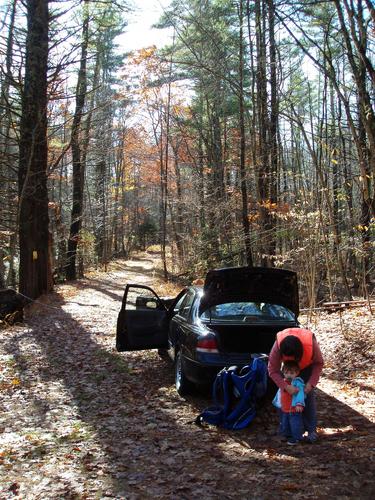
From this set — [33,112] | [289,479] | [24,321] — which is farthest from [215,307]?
[33,112]

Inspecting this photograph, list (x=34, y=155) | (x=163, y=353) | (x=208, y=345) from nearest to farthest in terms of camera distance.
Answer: (x=208, y=345)
(x=163, y=353)
(x=34, y=155)

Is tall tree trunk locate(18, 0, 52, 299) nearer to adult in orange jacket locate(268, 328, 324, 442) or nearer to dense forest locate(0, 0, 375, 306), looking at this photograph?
dense forest locate(0, 0, 375, 306)

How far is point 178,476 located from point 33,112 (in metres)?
12.4

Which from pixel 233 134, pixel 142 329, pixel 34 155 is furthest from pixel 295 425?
pixel 233 134

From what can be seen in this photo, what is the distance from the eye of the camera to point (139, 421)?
5.82m

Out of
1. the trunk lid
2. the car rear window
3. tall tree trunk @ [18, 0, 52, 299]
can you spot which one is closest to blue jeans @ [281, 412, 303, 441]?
the car rear window

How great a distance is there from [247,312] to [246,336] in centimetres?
46

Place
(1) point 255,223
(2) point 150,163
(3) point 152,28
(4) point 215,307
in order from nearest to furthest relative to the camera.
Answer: (4) point 215,307 → (1) point 255,223 → (3) point 152,28 → (2) point 150,163

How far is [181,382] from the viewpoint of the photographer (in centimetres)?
649

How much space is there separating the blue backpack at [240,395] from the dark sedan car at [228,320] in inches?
16.3

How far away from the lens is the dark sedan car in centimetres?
590

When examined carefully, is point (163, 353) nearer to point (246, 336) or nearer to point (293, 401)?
point (246, 336)

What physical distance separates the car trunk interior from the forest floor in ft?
2.48

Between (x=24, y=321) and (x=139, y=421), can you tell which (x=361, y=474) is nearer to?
(x=139, y=421)
